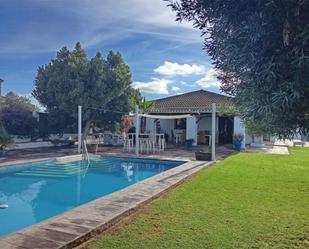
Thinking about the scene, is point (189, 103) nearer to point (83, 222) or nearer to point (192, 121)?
point (192, 121)

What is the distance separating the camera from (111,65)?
33.6 meters

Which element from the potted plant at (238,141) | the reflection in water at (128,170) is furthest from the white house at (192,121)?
the reflection in water at (128,170)

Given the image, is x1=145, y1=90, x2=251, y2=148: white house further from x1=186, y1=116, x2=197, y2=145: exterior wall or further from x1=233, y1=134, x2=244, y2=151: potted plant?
x1=233, y1=134, x2=244, y2=151: potted plant

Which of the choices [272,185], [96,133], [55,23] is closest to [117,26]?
[55,23]

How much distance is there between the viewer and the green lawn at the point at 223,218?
673cm

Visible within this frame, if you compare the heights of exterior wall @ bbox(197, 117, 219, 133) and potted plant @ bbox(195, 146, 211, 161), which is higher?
exterior wall @ bbox(197, 117, 219, 133)

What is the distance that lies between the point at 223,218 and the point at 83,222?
3.54m

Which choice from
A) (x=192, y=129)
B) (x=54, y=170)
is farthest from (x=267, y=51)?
(x=192, y=129)

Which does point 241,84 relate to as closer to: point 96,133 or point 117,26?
point 117,26

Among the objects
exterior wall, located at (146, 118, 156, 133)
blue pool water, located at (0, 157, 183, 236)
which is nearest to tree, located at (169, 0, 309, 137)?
blue pool water, located at (0, 157, 183, 236)

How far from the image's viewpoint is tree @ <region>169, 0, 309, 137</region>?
3836 millimetres

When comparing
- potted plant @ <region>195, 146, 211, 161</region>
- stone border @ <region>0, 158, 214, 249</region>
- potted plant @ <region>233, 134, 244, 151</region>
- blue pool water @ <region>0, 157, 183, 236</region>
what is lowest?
blue pool water @ <region>0, 157, 183, 236</region>

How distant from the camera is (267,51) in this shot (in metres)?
4.12

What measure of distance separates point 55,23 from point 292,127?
62.6 feet
